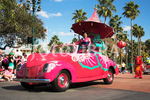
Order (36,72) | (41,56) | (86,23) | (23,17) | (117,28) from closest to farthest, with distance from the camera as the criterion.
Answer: (36,72), (41,56), (86,23), (23,17), (117,28)

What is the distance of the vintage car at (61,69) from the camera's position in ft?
16.3

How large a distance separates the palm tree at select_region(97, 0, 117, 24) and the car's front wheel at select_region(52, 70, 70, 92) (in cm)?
2519

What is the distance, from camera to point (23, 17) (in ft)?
61.1

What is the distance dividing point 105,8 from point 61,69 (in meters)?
26.1

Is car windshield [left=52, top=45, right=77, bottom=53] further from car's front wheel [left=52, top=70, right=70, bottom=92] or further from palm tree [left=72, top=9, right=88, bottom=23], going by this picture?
palm tree [left=72, top=9, right=88, bottom=23]

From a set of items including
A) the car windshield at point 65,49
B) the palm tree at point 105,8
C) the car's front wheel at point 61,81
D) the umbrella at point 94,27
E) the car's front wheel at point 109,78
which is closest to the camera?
the car's front wheel at point 61,81

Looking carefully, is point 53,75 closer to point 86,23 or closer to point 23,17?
point 86,23

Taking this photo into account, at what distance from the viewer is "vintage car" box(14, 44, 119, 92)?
4.98m

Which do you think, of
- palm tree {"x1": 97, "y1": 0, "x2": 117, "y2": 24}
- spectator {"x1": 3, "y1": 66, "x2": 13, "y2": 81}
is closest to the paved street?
spectator {"x1": 3, "y1": 66, "x2": 13, "y2": 81}

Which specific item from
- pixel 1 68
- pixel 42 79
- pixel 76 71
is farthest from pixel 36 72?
pixel 1 68

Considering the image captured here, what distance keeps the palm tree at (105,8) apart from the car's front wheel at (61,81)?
25.2 meters

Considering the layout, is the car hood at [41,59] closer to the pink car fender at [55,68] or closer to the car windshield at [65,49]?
the pink car fender at [55,68]

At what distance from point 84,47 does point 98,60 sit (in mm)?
815

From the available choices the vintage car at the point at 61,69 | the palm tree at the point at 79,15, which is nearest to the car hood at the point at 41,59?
the vintage car at the point at 61,69
